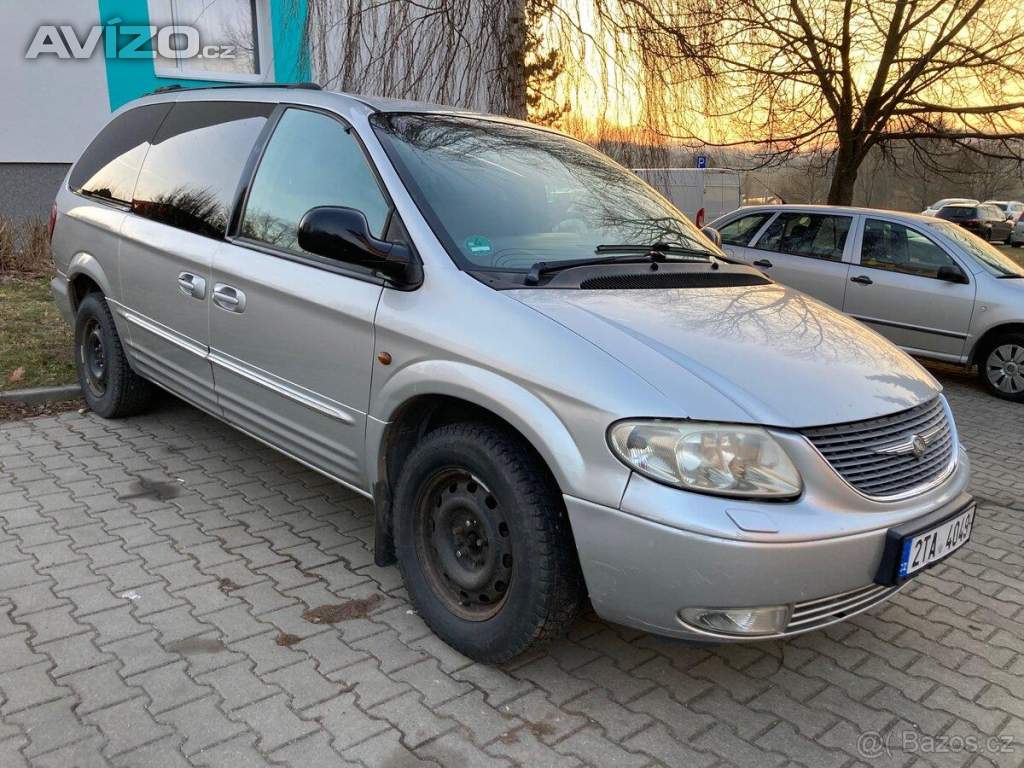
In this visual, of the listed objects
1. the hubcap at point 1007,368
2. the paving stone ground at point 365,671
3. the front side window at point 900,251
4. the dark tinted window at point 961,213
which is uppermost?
the dark tinted window at point 961,213

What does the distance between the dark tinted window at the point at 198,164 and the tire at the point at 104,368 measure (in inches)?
31.6

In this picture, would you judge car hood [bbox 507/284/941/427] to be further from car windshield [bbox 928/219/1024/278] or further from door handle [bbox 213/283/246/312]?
car windshield [bbox 928/219/1024/278]

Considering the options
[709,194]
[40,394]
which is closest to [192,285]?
[40,394]

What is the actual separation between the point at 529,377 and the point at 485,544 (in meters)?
0.63

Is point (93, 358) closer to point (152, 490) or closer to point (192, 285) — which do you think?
point (152, 490)

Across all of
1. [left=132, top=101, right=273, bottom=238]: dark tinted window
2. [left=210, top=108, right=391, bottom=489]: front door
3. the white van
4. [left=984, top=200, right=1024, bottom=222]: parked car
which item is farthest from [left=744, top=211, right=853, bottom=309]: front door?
[left=984, top=200, right=1024, bottom=222]: parked car

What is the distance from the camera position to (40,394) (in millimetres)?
5473

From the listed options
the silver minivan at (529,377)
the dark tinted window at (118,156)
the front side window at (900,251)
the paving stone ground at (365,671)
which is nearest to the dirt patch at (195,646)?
the paving stone ground at (365,671)

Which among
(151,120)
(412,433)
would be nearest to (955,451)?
(412,433)

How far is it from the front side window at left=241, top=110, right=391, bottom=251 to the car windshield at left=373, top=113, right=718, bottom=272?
0.53ft

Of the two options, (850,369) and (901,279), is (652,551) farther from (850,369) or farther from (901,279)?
(901,279)

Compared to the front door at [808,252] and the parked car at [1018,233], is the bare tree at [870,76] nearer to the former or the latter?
the front door at [808,252]

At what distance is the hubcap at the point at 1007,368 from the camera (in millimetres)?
7438

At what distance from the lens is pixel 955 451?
297cm
